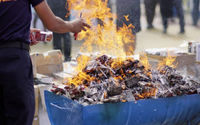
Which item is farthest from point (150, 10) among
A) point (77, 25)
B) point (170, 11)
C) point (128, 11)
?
point (77, 25)

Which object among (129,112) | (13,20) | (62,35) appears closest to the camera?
(13,20)

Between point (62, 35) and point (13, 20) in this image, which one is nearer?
point (13, 20)

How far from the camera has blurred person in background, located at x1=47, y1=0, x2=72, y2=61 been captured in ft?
22.7

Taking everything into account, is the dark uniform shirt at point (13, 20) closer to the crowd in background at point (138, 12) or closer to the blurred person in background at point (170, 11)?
the crowd in background at point (138, 12)

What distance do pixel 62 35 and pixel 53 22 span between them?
4743 mm

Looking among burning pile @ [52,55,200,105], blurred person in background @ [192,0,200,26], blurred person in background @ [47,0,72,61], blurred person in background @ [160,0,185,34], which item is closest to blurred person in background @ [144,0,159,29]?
blurred person in background @ [160,0,185,34]

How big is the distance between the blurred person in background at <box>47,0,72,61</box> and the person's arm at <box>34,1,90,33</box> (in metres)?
4.23

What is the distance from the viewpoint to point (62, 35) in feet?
23.6

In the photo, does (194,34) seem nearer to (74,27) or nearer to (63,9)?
(63,9)

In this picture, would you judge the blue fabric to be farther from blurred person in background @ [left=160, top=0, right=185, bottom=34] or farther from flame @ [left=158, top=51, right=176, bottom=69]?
blurred person in background @ [left=160, top=0, right=185, bottom=34]

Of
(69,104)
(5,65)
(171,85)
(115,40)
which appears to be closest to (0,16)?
(5,65)

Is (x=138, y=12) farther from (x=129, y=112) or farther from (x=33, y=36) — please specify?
(x=129, y=112)

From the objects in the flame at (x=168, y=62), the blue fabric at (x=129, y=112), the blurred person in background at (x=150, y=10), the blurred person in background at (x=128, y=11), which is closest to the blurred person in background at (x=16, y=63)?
the blue fabric at (x=129, y=112)

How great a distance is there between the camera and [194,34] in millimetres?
8609
